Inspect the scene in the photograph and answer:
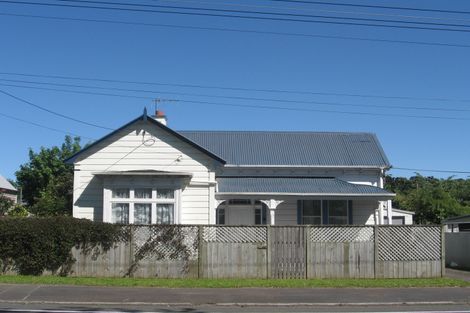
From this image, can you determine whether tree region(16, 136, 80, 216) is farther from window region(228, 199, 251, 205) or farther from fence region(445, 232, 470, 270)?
fence region(445, 232, 470, 270)

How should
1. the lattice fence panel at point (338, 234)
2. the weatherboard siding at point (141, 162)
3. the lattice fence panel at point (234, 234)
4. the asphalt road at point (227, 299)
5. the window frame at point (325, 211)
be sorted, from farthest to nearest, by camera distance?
the window frame at point (325, 211), the weatherboard siding at point (141, 162), the lattice fence panel at point (338, 234), the lattice fence panel at point (234, 234), the asphalt road at point (227, 299)

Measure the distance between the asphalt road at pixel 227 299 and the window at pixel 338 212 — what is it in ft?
34.6

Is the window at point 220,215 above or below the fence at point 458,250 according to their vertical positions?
above

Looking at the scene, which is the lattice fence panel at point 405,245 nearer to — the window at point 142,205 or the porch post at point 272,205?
the porch post at point 272,205

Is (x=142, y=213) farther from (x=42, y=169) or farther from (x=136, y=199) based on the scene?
(x=42, y=169)

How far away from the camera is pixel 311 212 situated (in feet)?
86.1

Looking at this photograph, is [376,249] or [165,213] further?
[165,213]

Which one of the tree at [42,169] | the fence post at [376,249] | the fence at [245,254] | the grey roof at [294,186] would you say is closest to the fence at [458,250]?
the grey roof at [294,186]

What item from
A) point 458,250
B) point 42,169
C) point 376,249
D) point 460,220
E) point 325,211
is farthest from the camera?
point 42,169

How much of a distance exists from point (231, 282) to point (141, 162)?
7644mm

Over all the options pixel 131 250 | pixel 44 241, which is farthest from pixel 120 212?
pixel 44 241

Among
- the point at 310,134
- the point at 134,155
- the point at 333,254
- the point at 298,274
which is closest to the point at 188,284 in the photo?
the point at 298,274

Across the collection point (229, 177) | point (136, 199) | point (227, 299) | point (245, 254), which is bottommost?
point (227, 299)

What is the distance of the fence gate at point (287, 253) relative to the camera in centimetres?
1750
